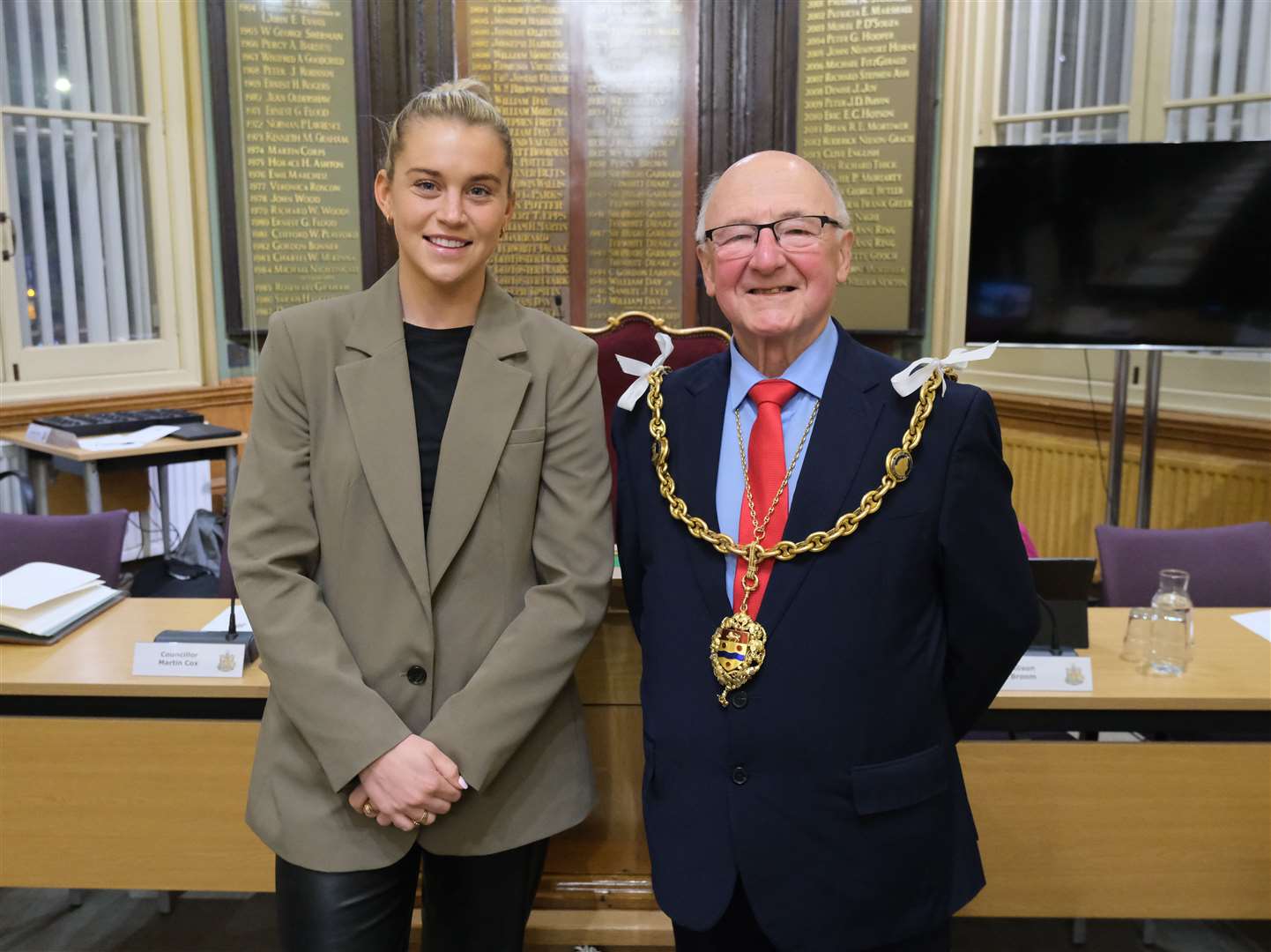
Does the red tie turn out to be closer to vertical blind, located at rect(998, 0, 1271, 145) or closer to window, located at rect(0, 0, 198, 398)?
vertical blind, located at rect(998, 0, 1271, 145)

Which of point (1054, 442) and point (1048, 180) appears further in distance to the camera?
point (1054, 442)

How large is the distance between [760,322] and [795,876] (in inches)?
23.1

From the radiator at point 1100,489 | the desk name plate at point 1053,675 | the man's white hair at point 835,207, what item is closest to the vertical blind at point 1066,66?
the radiator at point 1100,489

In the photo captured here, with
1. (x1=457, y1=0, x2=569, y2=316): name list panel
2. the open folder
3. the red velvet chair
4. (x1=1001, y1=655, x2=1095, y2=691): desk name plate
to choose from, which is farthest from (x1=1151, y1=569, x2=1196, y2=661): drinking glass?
(x1=457, y1=0, x2=569, y2=316): name list panel

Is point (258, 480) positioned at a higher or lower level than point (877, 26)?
lower

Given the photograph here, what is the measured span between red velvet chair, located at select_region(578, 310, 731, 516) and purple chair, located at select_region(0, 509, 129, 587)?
135 cm

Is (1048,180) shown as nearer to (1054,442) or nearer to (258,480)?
(1054,442)

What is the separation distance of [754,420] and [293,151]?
4018 millimetres

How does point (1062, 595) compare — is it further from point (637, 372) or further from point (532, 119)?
point (532, 119)

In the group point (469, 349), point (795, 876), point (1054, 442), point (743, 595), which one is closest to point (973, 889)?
point (795, 876)

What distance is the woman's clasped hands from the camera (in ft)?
3.91

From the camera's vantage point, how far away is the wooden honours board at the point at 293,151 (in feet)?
14.8

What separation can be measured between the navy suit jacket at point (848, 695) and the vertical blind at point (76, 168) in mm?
4462

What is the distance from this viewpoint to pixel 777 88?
4.41 meters
